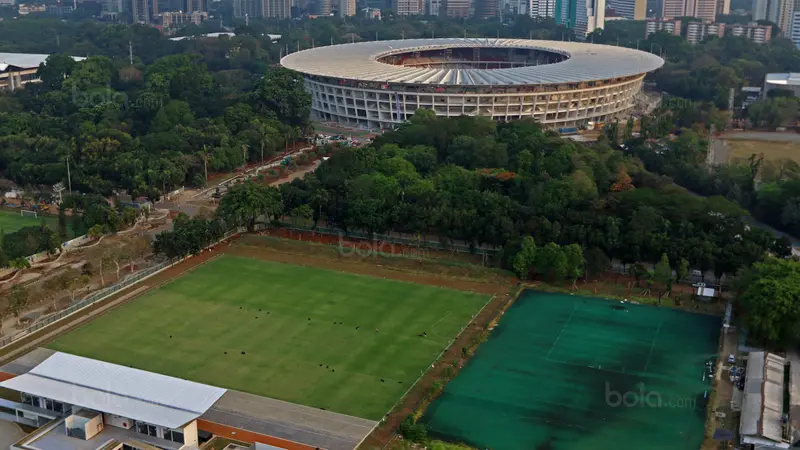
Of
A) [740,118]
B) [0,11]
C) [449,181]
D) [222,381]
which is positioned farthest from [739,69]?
[0,11]

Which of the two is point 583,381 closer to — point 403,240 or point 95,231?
point 403,240

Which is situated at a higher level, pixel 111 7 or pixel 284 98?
pixel 111 7

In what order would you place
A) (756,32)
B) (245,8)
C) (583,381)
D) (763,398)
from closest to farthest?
(763,398)
(583,381)
(756,32)
(245,8)

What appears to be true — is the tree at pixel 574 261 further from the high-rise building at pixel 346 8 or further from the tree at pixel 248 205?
the high-rise building at pixel 346 8

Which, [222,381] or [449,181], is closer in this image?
[222,381]

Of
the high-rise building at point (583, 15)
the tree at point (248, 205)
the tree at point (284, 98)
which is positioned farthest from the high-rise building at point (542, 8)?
the tree at point (248, 205)

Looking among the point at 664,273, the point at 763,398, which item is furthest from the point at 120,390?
the point at 664,273

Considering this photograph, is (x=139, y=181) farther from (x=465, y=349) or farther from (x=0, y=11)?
(x=0, y=11)
